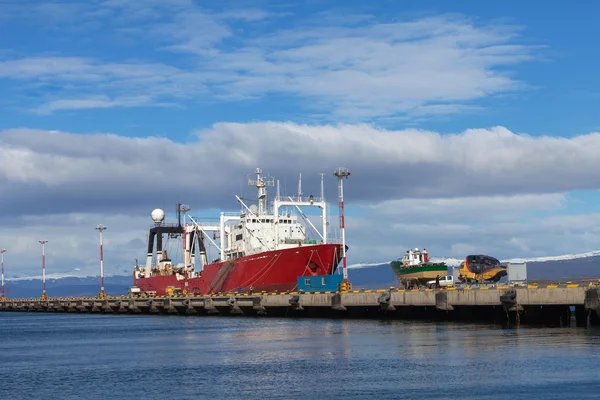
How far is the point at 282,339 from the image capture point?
5950 cm

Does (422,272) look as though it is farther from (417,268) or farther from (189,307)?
(189,307)

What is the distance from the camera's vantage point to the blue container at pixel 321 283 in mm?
89188

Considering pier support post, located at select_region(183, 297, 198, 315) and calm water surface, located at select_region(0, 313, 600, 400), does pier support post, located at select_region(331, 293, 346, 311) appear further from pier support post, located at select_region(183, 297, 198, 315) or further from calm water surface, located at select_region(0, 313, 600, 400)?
pier support post, located at select_region(183, 297, 198, 315)

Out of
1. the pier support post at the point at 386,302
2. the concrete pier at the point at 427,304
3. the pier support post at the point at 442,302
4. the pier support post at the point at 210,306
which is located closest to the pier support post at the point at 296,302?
the concrete pier at the point at 427,304

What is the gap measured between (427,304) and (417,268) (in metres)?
44.2

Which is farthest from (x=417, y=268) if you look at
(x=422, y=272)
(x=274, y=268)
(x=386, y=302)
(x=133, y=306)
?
(x=386, y=302)

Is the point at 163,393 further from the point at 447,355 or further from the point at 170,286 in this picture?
the point at 170,286

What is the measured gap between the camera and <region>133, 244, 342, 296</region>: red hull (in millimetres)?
95375

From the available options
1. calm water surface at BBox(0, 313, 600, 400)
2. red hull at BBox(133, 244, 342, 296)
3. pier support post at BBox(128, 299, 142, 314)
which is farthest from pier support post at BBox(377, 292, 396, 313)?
pier support post at BBox(128, 299, 142, 314)

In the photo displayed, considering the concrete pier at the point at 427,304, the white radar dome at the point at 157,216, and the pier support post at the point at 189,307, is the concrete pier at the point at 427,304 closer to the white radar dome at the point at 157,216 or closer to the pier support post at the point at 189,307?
the pier support post at the point at 189,307

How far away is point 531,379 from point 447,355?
8.76 meters

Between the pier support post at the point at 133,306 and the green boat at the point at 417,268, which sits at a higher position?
the green boat at the point at 417,268

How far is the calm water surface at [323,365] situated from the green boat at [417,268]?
42.6 metres

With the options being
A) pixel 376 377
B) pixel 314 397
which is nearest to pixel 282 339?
pixel 376 377
